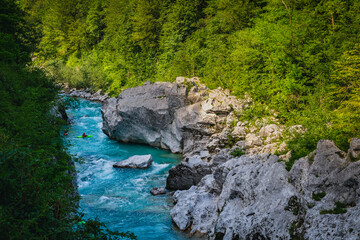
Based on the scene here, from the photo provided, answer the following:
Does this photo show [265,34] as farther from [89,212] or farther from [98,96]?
[98,96]

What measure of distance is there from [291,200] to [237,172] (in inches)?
130

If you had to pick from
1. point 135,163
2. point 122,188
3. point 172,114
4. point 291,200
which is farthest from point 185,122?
point 291,200

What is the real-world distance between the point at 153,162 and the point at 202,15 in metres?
33.5

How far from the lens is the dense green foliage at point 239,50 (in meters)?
15.3

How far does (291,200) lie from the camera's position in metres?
8.30

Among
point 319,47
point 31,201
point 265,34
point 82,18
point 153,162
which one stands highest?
point 82,18

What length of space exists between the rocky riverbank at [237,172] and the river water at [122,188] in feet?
3.54

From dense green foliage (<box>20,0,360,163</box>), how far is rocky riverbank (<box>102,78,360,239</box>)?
4.86 feet

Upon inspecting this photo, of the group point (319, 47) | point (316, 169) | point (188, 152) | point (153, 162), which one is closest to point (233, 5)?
point (319, 47)

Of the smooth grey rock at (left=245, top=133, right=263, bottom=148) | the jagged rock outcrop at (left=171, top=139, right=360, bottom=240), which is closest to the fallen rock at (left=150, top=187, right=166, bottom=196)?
the jagged rock outcrop at (left=171, top=139, right=360, bottom=240)

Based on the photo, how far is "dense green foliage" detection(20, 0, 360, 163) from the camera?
50.2ft

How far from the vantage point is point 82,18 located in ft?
212

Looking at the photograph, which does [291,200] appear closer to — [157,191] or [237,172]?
[237,172]

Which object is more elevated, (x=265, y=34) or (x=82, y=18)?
(x=82, y=18)
